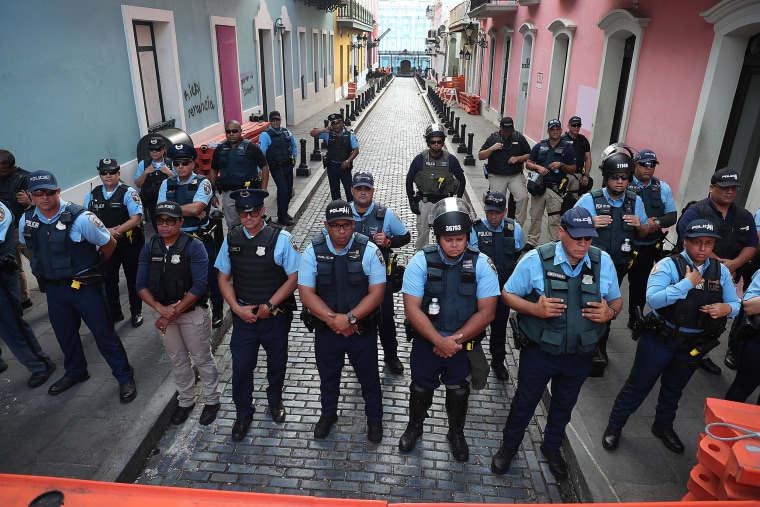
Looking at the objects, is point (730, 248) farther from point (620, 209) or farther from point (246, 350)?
point (246, 350)

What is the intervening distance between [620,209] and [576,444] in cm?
240

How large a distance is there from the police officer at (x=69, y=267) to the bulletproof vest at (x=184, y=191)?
1.27 metres

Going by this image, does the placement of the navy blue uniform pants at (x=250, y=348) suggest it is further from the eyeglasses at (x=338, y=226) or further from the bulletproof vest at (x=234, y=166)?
the bulletproof vest at (x=234, y=166)

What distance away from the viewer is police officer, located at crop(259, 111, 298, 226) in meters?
8.90

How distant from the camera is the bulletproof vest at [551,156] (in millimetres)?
7508

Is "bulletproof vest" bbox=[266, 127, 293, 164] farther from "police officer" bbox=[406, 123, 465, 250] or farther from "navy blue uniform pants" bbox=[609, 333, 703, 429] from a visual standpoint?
"navy blue uniform pants" bbox=[609, 333, 703, 429]

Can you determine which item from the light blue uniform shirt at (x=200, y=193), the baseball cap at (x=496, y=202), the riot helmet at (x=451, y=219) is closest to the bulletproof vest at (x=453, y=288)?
the riot helmet at (x=451, y=219)

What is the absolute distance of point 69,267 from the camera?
4.30 meters

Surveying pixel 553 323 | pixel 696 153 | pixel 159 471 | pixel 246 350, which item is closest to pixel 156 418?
pixel 159 471

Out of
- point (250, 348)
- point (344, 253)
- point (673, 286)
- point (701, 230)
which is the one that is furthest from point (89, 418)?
point (701, 230)

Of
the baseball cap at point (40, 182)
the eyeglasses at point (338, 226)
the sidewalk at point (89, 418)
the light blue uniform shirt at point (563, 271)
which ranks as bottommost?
the sidewalk at point (89, 418)

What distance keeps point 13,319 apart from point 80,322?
0.76 m

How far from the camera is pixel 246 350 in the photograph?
4227 millimetres

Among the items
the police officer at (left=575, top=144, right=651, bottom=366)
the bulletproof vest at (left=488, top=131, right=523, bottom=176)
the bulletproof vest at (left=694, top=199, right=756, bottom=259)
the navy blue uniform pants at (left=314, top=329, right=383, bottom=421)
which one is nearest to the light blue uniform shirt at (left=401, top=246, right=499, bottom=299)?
the navy blue uniform pants at (left=314, top=329, right=383, bottom=421)
